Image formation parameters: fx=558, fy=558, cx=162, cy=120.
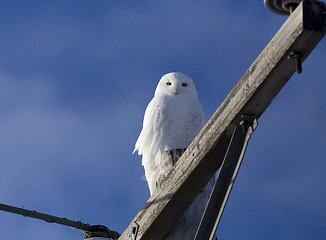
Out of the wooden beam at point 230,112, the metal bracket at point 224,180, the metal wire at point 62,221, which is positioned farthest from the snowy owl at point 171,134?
the metal bracket at point 224,180

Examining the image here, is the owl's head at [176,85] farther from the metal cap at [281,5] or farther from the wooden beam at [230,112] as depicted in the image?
the metal cap at [281,5]

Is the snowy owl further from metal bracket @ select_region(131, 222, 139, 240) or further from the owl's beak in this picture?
metal bracket @ select_region(131, 222, 139, 240)

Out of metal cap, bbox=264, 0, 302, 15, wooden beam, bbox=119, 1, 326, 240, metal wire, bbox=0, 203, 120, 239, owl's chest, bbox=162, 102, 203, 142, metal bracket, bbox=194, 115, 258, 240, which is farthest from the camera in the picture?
owl's chest, bbox=162, 102, 203, 142

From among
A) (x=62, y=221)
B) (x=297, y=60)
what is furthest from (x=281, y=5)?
(x=62, y=221)

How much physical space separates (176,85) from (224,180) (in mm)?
2979

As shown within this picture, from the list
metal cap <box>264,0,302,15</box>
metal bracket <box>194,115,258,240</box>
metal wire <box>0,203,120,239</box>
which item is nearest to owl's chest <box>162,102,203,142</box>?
metal wire <box>0,203,120,239</box>

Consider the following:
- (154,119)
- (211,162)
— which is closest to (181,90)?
(154,119)

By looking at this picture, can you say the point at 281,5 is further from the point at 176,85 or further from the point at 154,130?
the point at 176,85

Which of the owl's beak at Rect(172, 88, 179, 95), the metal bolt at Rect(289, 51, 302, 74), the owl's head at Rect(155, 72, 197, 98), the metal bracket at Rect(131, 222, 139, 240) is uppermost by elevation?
the owl's head at Rect(155, 72, 197, 98)

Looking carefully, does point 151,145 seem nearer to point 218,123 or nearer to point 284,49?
point 218,123

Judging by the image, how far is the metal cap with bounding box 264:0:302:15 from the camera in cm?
212

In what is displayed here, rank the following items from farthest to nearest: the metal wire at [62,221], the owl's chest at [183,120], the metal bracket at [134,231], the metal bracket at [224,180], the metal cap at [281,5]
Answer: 1. the owl's chest at [183,120]
2. the metal wire at [62,221]
3. the metal bracket at [134,231]
4. the metal bracket at [224,180]
5. the metal cap at [281,5]

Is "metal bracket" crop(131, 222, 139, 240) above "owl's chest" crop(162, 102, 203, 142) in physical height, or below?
below

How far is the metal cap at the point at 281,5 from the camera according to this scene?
2115mm
